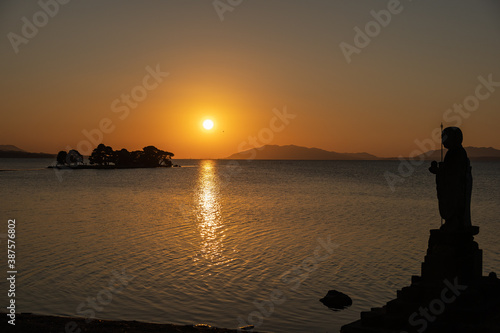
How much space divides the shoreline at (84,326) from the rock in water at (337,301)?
10.8ft

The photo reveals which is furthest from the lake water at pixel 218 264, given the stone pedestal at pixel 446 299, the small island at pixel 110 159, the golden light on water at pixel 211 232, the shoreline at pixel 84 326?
the small island at pixel 110 159

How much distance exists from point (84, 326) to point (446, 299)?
811 cm

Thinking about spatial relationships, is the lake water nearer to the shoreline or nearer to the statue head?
the shoreline

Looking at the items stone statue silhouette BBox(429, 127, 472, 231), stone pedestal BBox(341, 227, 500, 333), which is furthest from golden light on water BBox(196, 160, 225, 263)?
stone statue silhouette BBox(429, 127, 472, 231)

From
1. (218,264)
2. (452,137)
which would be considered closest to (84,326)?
(218,264)

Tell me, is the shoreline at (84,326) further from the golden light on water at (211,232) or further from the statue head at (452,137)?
the golden light on water at (211,232)

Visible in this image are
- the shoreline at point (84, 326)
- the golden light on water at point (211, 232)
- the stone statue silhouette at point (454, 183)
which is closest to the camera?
the stone statue silhouette at point (454, 183)

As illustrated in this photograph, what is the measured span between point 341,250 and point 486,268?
6.32m

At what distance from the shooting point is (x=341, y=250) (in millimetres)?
21078

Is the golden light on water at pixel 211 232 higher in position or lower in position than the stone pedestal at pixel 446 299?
lower

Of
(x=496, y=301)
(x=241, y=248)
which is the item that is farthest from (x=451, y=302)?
(x=241, y=248)

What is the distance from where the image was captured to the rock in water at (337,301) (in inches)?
500

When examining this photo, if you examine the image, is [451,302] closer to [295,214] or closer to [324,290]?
[324,290]

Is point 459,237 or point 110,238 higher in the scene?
point 459,237
